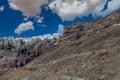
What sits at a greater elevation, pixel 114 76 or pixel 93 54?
pixel 93 54

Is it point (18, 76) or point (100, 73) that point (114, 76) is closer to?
point (100, 73)

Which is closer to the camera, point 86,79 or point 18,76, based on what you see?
point 86,79

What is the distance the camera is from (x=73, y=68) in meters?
79.0

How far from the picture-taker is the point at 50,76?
69.2 meters

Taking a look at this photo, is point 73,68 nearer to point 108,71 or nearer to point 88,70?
point 88,70

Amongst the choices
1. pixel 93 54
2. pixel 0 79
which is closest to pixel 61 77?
pixel 93 54

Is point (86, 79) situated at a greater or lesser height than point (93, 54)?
lesser

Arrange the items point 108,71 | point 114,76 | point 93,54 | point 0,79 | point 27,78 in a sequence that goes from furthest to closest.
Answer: point 0,79
point 93,54
point 27,78
point 108,71
point 114,76

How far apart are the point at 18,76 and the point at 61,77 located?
24.9m

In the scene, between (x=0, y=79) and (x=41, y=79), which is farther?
(x=0, y=79)

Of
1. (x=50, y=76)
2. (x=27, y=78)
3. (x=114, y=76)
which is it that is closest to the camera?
(x=114, y=76)

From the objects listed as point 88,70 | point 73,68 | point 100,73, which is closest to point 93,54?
point 73,68

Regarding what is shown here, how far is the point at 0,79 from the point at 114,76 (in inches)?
2146

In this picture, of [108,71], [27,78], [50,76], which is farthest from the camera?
[27,78]
